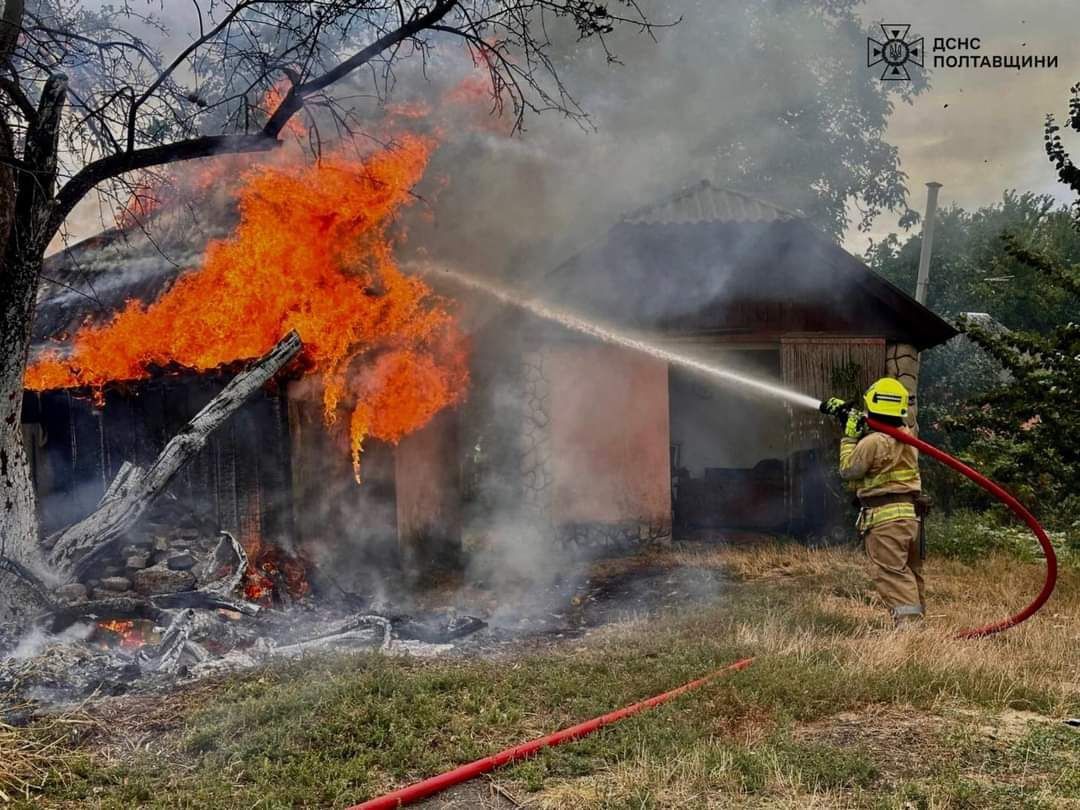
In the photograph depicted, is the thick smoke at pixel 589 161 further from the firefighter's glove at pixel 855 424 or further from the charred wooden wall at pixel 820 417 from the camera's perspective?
the firefighter's glove at pixel 855 424

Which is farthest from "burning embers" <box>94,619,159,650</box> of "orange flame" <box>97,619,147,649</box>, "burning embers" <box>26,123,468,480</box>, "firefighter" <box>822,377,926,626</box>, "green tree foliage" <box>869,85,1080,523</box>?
"green tree foliage" <box>869,85,1080,523</box>

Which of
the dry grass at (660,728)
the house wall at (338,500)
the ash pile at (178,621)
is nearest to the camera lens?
the dry grass at (660,728)

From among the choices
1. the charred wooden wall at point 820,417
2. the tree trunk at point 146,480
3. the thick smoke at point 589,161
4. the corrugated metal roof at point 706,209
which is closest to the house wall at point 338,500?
the thick smoke at point 589,161

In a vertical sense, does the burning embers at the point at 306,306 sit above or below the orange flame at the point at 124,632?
above

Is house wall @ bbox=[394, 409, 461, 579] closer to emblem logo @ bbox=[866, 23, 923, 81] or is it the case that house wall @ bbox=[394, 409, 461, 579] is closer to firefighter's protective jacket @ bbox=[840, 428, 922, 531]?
firefighter's protective jacket @ bbox=[840, 428, 922, 531]

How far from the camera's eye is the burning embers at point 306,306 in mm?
8969

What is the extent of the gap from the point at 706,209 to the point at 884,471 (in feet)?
18.1

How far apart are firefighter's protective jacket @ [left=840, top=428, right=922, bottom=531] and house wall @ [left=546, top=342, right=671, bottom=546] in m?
4.31

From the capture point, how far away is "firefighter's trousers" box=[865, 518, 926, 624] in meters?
6.89

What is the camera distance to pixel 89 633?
6.74m

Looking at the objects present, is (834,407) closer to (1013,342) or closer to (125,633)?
(1013,342)

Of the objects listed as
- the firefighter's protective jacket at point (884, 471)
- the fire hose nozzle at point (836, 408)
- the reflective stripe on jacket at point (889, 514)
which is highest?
the fire hose nozzle at point (836, 408)

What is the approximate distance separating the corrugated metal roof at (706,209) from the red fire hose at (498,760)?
757cm

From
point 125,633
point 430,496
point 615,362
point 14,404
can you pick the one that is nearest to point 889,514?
point 615,362
